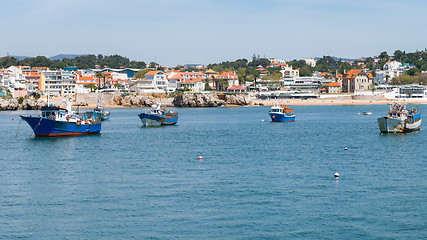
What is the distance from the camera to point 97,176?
41406mm

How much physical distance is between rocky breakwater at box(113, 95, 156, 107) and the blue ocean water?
368 feet

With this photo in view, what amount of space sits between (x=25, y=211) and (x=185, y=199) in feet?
29.8

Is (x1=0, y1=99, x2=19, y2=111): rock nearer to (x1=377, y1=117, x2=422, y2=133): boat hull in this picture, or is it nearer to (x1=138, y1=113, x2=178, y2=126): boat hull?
(x1=138, y1=113, x2=178, y2=126): boat hull

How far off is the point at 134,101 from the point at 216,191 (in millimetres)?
143510

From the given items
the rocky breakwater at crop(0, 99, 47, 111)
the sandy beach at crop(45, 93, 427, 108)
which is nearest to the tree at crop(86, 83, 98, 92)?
the sandy beach at crop(45, 93, 427, 108)

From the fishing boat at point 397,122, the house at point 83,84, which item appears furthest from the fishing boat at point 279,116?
the house at point 83,84

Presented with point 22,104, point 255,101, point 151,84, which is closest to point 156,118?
point 22,104

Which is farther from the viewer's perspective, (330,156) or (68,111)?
(68,111)

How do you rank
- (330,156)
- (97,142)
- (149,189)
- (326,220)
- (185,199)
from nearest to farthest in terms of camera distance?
(326,220) → (185,199) → (149,189) → (330,156) → (97,142)

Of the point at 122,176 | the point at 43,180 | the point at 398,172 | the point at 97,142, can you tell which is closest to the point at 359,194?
the point at 398,172

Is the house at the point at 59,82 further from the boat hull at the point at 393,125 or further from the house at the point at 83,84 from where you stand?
the boat hull at the point at 393,125

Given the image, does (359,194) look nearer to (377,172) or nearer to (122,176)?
(377,172)

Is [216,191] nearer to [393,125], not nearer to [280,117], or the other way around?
[393,125]

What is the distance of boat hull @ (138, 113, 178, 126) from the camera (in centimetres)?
9369
